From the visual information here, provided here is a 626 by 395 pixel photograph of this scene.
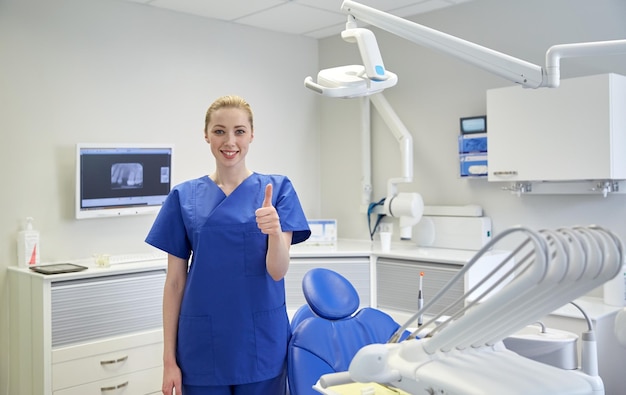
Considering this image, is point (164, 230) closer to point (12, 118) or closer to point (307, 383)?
point (307, 383)

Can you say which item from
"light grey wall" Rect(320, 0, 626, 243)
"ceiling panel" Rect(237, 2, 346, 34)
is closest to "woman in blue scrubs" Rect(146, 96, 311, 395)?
"light grey wall" Rect(320, 0, 626, 243)

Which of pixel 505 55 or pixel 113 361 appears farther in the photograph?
pixel 113 361

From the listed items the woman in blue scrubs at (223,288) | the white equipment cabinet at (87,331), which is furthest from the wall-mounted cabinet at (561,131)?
the white equipment cabinet at (87,331)

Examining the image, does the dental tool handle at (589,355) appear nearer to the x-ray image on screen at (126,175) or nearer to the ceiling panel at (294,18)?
the x-ray image on screen at (126,175)

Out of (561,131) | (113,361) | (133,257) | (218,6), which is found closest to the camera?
(561,131)

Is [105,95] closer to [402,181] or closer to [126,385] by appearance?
[126,385]

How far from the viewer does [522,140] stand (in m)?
3.09

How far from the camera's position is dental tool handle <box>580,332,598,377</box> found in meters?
1.78

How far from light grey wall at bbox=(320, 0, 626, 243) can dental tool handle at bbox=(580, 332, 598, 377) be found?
1337 millimetres

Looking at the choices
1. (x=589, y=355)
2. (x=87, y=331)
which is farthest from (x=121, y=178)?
(x=589, y=355)

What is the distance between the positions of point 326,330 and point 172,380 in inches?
19.4

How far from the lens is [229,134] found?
6.36 ft

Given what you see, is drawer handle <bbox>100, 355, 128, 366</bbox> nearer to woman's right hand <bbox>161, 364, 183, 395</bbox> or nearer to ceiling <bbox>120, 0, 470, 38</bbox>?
woman's right hand <bbox>161, 364, 183, 395</bbox>

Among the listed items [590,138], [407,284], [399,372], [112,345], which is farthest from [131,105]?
[399,372]
